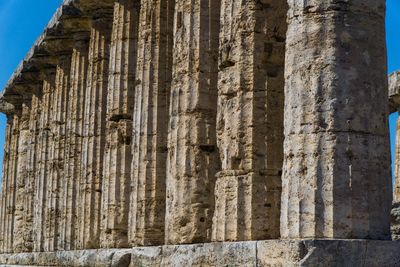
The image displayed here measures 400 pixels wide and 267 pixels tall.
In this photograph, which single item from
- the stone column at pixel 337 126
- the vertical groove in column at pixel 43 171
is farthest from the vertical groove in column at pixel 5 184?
the stone column at pixel 337 126

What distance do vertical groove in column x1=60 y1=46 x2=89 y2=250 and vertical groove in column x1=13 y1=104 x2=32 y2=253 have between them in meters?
6.36

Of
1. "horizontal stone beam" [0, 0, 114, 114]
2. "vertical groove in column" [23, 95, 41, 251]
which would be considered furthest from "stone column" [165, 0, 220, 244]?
"vertical groove in column" [23, 95, 41, 251]

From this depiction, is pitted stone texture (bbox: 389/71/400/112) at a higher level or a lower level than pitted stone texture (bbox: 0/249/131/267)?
higher

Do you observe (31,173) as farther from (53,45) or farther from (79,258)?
(79,258)

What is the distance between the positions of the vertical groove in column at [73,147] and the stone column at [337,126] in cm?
1357

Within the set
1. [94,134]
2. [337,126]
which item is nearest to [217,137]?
[337,126]

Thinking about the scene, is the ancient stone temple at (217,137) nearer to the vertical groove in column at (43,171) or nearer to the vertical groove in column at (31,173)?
the vertical groove in column at (43,171)

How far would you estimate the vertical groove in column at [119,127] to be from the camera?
66.9ft

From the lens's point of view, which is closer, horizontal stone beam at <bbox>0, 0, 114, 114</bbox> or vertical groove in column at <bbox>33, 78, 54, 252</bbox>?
horizontal stone beam at <bbox>0, 0, 114, 114</bbox>

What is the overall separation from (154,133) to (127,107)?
247 cm

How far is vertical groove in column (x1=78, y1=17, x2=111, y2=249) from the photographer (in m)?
23.0

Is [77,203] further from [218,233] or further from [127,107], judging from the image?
[218,233]

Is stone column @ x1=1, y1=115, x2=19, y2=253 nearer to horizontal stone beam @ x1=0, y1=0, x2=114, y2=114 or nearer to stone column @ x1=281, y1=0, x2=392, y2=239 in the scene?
horizontal stone beam @ x1=0, y1=0, x2=114, y2=114

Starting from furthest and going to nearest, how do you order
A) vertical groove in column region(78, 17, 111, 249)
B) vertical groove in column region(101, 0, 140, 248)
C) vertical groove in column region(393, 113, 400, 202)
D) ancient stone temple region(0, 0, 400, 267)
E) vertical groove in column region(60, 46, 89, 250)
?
vertical groove in column region(393, 113, 400, 202)
vertical groove in column region(60, 46, 89, 250)
vertical groove in column region(78, 17, 111, 249)
vertical groove in column region(101, 0, 140, 248)
ancient stone temple region(0, 0, 400, 267)
